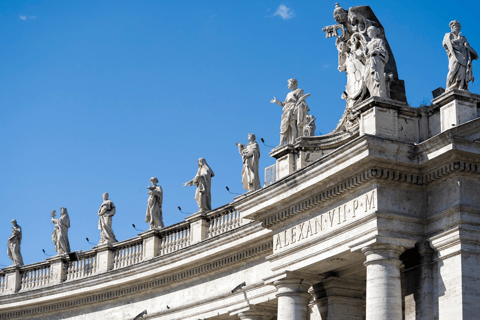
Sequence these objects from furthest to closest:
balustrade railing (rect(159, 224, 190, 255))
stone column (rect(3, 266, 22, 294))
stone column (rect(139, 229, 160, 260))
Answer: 1. stone column (rect(3, 266, 22, 294))
2. stone column (rect(139, 229, 160, 260))
3. balustrade railing (rect(159, 224, 190, 255))

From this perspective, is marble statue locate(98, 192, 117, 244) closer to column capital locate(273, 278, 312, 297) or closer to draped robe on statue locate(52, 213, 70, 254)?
draped robe on statue locate(52, 213, 70, 254)

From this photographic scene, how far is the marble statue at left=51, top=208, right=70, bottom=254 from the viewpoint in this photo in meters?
53.3

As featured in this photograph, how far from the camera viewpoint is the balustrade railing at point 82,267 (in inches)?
1984

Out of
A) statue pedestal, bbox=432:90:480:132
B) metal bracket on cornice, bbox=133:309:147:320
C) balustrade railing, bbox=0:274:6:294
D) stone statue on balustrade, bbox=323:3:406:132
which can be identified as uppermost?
stone statue on balustrade, bbox=323:3:406:132

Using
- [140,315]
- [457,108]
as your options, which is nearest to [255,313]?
[140,315]

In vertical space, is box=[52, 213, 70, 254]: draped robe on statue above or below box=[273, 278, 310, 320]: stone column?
above

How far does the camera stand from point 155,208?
47812 mm

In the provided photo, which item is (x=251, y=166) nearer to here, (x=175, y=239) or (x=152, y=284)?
(x=175, y=239)

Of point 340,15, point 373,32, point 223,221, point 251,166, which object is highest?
point 340,15

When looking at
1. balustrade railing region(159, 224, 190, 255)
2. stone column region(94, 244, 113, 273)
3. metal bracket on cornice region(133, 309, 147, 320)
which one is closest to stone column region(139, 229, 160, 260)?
balustrade railing region(159, 224, 190, 255)

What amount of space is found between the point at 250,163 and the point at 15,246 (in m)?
19.7

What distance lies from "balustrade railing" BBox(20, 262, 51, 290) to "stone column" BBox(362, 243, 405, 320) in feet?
84.6

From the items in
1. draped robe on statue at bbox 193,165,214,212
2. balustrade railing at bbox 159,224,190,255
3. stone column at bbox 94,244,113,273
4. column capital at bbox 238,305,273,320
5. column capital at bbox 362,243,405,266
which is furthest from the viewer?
stone column at bbox 94,244,113,273

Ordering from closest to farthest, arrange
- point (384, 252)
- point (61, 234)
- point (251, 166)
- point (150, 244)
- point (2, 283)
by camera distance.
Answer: point (384, 252), point (251, 166), point (150, 244), point (61, 234), point (2, 283)
